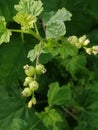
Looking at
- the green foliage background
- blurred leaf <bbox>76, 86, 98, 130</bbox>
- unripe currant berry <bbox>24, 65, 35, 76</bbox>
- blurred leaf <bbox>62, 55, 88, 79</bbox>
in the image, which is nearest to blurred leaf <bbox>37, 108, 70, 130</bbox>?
the green foliage background

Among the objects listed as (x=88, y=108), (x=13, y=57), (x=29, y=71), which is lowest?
(x=88, y=108)

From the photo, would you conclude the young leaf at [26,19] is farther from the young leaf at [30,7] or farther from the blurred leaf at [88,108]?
the blurred leaf at [88,108]

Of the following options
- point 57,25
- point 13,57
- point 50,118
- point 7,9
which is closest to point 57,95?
point 50,118

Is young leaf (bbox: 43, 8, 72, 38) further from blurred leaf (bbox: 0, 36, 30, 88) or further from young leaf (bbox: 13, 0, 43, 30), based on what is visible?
blurred leaf (bbox: 0, 36, 30, 88)

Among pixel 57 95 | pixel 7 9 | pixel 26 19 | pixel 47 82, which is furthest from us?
pixel 47 82

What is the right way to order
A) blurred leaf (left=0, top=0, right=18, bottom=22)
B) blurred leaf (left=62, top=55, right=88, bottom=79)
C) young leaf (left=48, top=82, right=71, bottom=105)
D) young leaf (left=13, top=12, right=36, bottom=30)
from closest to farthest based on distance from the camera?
young leaf (left=13, top=12, right=36, bottom=30) → blurred leaf (left=0, top=0, right=18, bottom=22) → young leaf (left=48, top=82, right=71, bottom=105) → blurred leaf (left=62, top=55, right=88, bottom=79)

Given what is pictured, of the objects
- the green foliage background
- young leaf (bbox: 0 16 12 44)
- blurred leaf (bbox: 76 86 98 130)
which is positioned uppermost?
young leaf (bbox: 0 16 12 44)

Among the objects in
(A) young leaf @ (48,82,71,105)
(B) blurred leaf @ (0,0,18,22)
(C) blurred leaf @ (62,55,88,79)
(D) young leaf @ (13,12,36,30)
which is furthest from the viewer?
(C) blurred leaf @ (62,55,88,79)

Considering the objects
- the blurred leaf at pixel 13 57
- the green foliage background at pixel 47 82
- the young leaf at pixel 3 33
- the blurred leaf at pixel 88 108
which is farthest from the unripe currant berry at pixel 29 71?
the blurred leaf at pixel 88 108

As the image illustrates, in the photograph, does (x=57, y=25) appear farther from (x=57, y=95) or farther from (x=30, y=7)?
(x=57, y=95)
